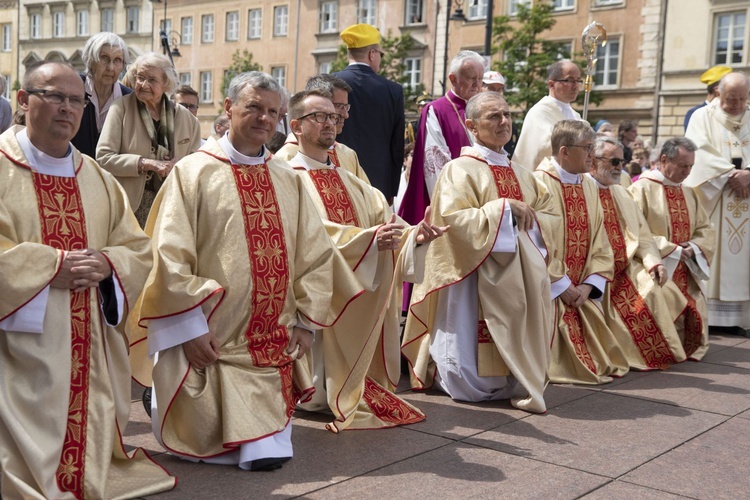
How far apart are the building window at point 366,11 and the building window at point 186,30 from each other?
10.2 m

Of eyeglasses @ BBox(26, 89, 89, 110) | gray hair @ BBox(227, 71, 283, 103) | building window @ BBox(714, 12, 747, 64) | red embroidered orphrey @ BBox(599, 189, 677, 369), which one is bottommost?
red embroidered orphrey @ BBox(599, 189, 677, 369)

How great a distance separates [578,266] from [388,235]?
90.4 inches

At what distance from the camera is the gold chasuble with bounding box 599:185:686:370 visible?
23.5ft

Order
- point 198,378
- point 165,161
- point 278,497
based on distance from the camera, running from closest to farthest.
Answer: point 278,497 → point 198,378 → point 165,161

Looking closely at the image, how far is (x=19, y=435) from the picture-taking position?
351 centimetres

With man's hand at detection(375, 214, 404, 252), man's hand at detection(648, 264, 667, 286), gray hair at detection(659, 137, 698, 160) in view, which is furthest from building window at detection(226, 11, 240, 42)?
man's hand at detection(375, 214, 404, 252)

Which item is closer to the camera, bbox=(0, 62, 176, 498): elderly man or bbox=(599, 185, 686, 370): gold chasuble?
bbox=(0, 62, 176, 498): elderly man

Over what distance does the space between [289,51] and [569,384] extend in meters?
36.5

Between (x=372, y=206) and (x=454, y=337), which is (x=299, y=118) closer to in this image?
(x=372, y=206)

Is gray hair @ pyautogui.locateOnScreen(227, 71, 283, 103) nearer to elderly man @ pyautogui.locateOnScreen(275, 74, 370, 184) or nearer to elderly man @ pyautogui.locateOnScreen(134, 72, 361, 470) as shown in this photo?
elderly man @ pyautogui.locateOnScreen(134, 72, 361, 470)

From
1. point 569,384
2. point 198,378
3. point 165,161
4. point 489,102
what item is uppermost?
point 489,102

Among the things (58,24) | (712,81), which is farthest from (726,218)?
(58,24)

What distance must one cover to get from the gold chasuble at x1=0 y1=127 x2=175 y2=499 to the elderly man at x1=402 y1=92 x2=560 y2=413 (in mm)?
2317

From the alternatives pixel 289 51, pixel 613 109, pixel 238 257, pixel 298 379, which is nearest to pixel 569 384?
pixel 298 379
